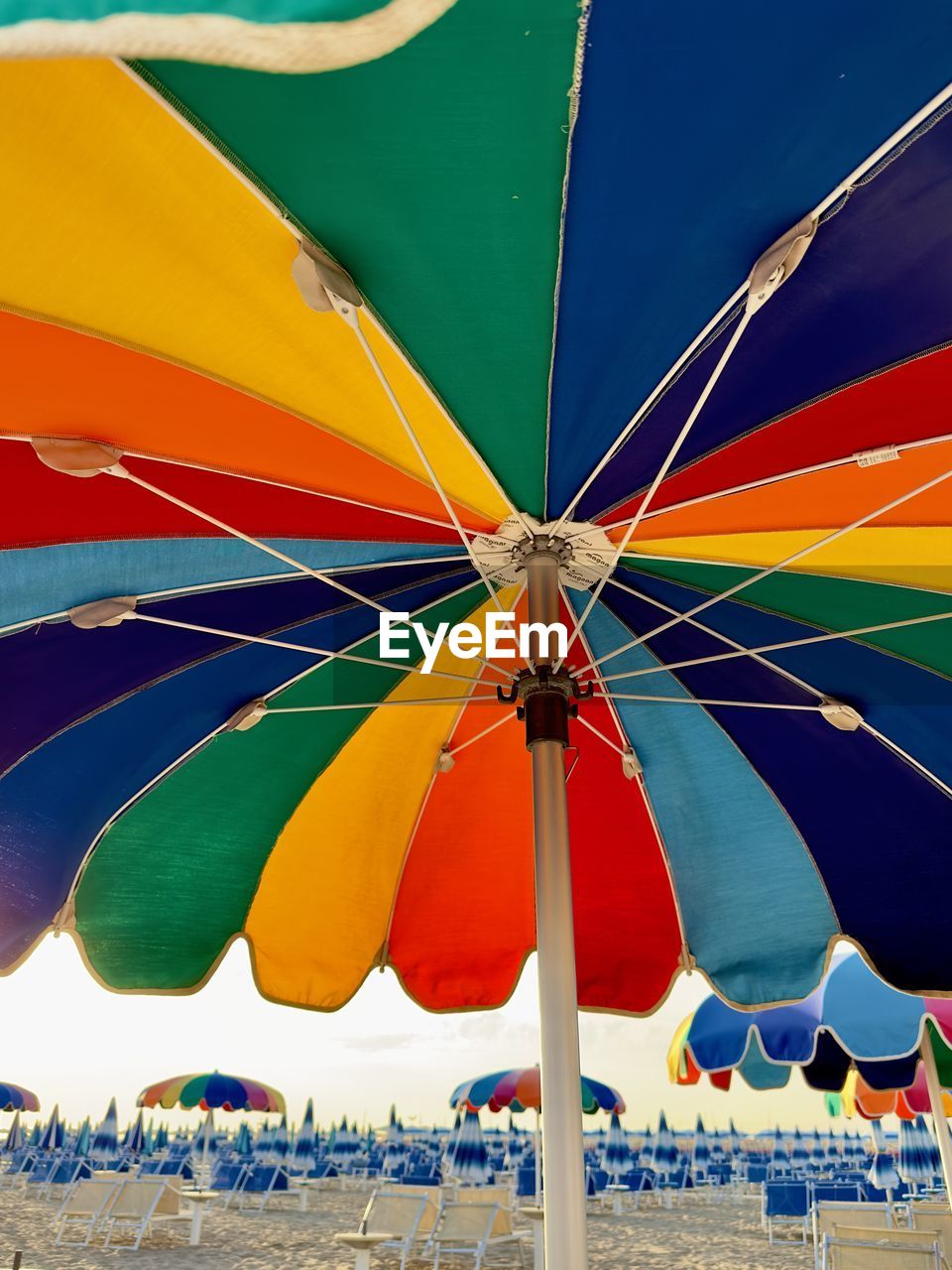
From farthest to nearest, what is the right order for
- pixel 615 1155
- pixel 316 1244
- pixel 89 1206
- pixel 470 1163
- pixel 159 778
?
1. pixel 615 1155
2. pixel 470 1163
3. pixel 316 1244
4. pixel 89 1206
5. pixel 159 778

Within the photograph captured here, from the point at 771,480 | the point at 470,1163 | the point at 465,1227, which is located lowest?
the point at 465,1227

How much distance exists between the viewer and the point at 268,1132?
28047mm

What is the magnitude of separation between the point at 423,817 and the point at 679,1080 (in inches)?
232

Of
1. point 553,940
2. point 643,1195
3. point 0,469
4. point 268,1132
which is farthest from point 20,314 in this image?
point 268,1132

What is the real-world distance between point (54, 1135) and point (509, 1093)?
16.7 m

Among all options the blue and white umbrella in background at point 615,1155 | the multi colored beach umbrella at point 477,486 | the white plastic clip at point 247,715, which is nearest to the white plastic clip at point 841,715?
the multi colored beach umbrella at point 477,486

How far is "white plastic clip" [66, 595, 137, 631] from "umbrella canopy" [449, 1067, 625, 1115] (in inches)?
555

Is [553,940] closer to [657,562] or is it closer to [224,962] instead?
[657,562]

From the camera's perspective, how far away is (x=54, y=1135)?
1013 inches

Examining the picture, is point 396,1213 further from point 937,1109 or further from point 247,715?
point 247,715

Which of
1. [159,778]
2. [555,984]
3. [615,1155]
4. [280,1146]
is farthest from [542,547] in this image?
[280,1146]

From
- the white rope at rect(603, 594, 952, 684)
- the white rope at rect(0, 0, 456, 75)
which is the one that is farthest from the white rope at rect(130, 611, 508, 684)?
the white rope at rect(0, 0, 456, 75)

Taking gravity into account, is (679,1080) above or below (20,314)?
below

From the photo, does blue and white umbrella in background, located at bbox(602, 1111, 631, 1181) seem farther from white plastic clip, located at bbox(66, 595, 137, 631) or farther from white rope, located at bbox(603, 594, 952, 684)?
white plastic clip, located at bbox(66, 595, 137, 631)
